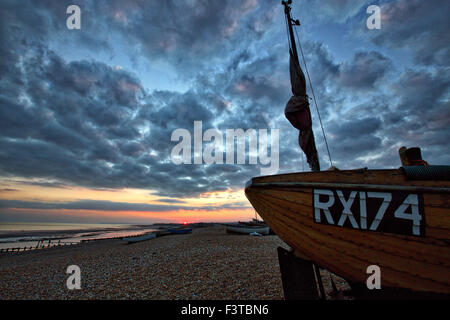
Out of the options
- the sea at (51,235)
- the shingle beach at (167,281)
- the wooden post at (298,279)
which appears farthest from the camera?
the sea at (51,235)

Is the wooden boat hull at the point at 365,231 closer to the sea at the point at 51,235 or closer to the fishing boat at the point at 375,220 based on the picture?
the fishing boat at the point at 375,220

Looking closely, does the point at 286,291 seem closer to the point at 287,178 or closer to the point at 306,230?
the point at 306,230

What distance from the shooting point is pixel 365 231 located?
11.0 ft

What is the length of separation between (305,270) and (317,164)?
4489 millimetres

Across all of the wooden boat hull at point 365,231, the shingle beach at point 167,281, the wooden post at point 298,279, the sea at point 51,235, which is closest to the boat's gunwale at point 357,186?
the wooden boat hull at point 365,231

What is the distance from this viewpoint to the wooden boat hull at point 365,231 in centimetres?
300

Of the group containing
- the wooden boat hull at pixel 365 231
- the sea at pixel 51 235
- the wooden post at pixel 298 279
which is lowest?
the sea at pixel 51 235

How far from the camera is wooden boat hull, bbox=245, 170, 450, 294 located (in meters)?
3.00

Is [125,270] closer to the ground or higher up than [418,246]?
closer to the ground

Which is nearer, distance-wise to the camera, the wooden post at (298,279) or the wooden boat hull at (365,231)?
the wooden boat hull at (365,231)

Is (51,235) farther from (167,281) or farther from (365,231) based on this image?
(365,231)
